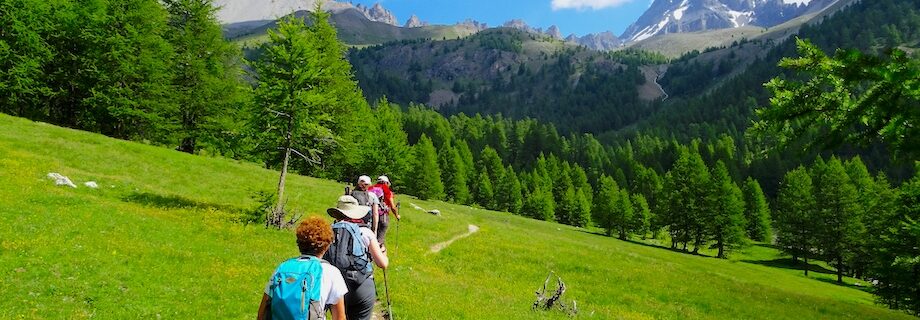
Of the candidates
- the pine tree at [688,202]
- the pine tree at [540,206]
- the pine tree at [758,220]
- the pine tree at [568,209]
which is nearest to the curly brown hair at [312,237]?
the pine tree at [688,202]

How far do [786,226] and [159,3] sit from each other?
91.7 m

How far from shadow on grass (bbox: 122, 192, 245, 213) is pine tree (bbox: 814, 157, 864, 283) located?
78.5m

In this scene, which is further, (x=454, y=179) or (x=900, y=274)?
(x=454, y=179)

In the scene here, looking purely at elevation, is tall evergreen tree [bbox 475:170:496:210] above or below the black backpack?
below

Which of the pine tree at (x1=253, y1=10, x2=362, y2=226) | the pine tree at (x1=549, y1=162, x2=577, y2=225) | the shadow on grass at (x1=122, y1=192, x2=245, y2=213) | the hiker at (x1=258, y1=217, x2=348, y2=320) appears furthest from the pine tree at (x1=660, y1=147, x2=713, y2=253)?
the hiker at (x1=258, y1=217, x2=348, y2=320)

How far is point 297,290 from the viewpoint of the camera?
552cm

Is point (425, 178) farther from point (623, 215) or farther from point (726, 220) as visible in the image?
point (726, 220)

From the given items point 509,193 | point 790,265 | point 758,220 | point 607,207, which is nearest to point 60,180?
point 607,207

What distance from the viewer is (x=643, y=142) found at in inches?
7820

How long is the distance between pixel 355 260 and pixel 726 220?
80567 mm

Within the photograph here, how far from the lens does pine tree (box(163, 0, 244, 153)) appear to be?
47.8m

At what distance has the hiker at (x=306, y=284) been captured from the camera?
553 centimetres

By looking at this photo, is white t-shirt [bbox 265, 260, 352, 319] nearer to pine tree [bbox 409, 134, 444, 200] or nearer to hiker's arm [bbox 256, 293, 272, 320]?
hiker's arm [bbox 256, 293, 272, 320]

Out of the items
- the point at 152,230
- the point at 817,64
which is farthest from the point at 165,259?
the point at 817,64
